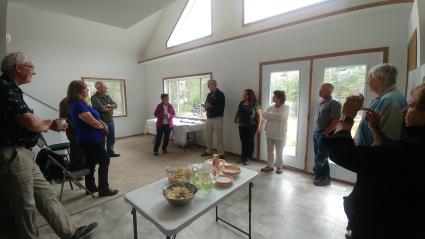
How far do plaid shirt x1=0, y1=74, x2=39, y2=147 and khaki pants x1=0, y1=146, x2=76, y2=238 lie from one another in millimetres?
74

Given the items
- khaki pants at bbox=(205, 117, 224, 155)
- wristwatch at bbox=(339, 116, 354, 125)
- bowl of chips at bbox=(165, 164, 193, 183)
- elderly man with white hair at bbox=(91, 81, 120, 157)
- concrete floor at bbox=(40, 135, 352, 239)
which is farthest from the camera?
khaki pants at bbox=(205, 117, 224, 155)

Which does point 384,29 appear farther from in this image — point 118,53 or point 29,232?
point 118,53

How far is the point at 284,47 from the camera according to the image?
3502 mm

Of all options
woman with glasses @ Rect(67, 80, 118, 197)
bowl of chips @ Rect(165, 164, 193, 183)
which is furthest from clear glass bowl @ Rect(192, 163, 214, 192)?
woman with glasses @ Rect(67, 80, 118, 197)

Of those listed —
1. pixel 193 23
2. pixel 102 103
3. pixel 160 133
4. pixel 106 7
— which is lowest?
pixel 160 133

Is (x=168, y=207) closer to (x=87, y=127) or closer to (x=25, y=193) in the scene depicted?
(x=25, y=193)

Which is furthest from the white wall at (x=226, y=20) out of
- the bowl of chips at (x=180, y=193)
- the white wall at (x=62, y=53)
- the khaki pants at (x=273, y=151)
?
the bowl of chips at (x=180, y=193)

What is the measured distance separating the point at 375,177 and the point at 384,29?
8.62 feet

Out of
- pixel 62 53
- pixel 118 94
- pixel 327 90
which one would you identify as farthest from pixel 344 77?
pixel 62 53

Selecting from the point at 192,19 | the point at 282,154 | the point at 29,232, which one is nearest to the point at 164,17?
the point at 192,19

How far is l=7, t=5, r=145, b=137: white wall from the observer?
4391 millimetres

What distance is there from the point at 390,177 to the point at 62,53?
6.38 meters

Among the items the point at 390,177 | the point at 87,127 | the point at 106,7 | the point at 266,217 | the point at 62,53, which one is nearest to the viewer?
the point at 390,177

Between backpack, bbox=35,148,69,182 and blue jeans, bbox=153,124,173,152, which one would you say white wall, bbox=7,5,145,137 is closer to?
blue jeans, bbox=153,124,173,152
